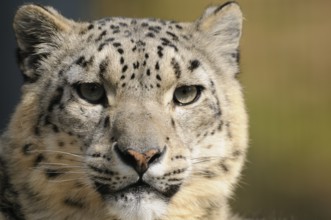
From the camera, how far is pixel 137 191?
4.76 m

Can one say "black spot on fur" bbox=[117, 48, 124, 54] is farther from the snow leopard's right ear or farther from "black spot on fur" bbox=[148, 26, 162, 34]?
the snow leopard's right ear

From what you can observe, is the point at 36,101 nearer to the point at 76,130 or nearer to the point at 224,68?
the point at 76,130

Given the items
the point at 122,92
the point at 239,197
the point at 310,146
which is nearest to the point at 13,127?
the point at 122,92

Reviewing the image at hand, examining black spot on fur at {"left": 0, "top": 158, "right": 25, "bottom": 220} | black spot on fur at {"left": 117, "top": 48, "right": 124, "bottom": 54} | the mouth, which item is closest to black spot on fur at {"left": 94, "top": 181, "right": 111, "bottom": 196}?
the mouth

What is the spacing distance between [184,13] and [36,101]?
227 inches

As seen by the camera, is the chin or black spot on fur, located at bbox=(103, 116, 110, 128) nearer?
the chin

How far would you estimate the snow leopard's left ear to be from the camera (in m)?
5.71

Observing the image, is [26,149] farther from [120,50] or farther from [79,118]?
[120,50]

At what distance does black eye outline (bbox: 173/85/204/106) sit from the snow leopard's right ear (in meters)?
0.73

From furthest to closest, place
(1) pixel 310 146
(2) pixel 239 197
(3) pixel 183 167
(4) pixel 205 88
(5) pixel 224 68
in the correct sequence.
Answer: (1) pixel 310 146, (2) pixel 239 197, (5) pixel 224 68, (4) pixel 205 88, (3) pixel 183 167

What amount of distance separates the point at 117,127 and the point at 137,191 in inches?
13.4

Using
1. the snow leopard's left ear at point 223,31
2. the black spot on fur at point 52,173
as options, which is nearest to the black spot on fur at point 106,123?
the black spot on fur at point 52,173

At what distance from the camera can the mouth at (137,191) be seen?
4.75 metres

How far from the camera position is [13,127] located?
5.29m
